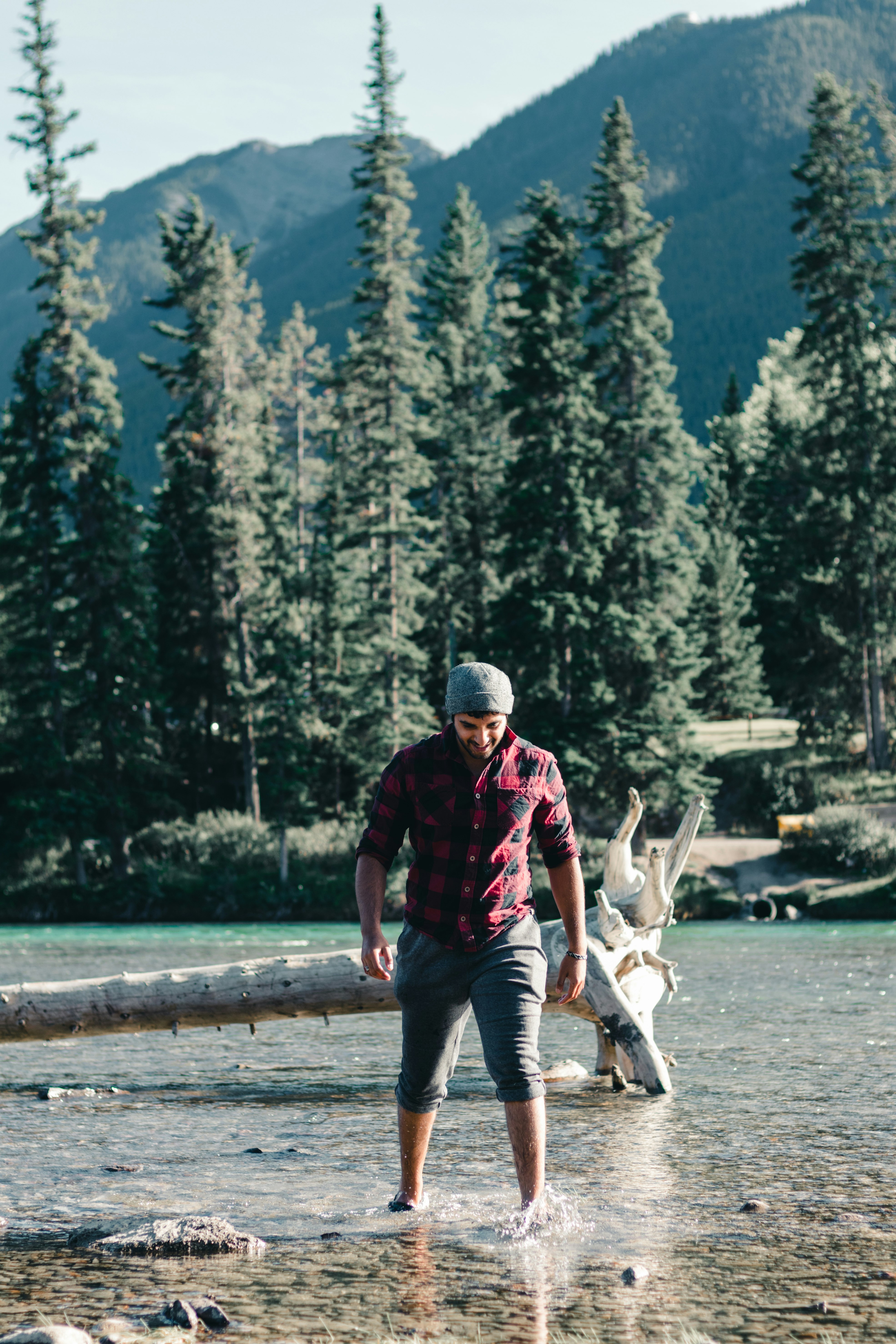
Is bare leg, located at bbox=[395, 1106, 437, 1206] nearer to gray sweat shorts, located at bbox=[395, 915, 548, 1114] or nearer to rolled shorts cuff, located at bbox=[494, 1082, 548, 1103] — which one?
gray sweat shorts, located at bbox=[395, 915, 548, 1114]

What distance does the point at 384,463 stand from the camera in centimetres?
4881

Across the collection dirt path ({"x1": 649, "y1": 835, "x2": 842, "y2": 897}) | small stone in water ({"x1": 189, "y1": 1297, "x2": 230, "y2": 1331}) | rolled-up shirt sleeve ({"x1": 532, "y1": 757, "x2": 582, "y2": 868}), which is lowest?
dirt path ({"x1": 649, "y1": 835, "x2": 842, "y2": 897})

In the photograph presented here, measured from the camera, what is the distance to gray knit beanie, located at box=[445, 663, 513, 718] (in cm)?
560

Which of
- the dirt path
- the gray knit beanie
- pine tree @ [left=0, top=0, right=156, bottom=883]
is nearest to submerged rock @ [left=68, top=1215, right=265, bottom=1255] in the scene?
the gray knit beanie

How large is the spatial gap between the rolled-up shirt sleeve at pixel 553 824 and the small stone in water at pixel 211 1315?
2.07 metres

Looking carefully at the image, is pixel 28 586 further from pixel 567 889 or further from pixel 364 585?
pixel 567 889

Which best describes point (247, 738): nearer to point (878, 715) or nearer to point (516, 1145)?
point (878, 715)

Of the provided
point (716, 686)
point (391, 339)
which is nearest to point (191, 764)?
point (391, 339)

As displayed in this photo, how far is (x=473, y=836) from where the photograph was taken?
569 centimetres

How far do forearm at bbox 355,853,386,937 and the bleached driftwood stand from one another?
3968 mm

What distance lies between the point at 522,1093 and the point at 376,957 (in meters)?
0.79

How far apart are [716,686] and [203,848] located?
101 feet

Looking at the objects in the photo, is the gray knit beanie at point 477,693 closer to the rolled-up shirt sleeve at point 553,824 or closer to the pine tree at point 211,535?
the rolled-up shirt sleeve at point 553,824

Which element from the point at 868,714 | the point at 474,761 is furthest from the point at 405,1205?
the point at 868,714
